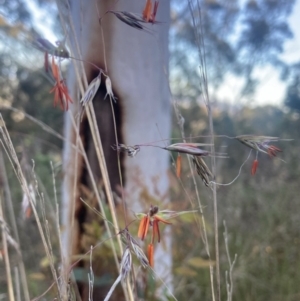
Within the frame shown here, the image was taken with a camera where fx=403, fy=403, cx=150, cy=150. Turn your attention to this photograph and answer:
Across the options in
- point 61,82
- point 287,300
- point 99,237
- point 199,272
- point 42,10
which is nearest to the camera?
point 61,82

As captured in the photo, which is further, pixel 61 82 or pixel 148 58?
pixel 148 58

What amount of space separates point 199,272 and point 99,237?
0.58 metres

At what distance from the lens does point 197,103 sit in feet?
7.18

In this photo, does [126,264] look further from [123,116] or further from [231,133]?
[231,133]

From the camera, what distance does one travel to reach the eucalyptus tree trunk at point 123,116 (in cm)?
77

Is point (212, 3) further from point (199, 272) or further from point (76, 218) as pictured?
point (76, 218)

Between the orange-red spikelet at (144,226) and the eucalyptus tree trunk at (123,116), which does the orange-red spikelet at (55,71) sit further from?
the eucalyptus tree trunk at (123,116)

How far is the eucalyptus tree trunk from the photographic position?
768 millimetres

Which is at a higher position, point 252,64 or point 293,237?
point 252,64

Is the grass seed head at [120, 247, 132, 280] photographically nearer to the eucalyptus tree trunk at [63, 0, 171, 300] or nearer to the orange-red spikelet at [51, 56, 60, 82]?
the orange-red spikelet at [51, 56, 60, 82]

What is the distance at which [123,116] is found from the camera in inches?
32.3

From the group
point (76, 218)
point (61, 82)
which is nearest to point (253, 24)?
point (76, 218)

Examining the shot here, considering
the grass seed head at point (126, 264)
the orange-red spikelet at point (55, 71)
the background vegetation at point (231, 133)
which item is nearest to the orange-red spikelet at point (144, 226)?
the grass seed head at point (126, 264)

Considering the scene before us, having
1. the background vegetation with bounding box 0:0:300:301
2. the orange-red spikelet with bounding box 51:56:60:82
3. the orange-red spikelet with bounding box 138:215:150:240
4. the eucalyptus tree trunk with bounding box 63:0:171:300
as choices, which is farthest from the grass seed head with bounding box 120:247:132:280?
the background vegetation with bounding box 0:0:300:301
